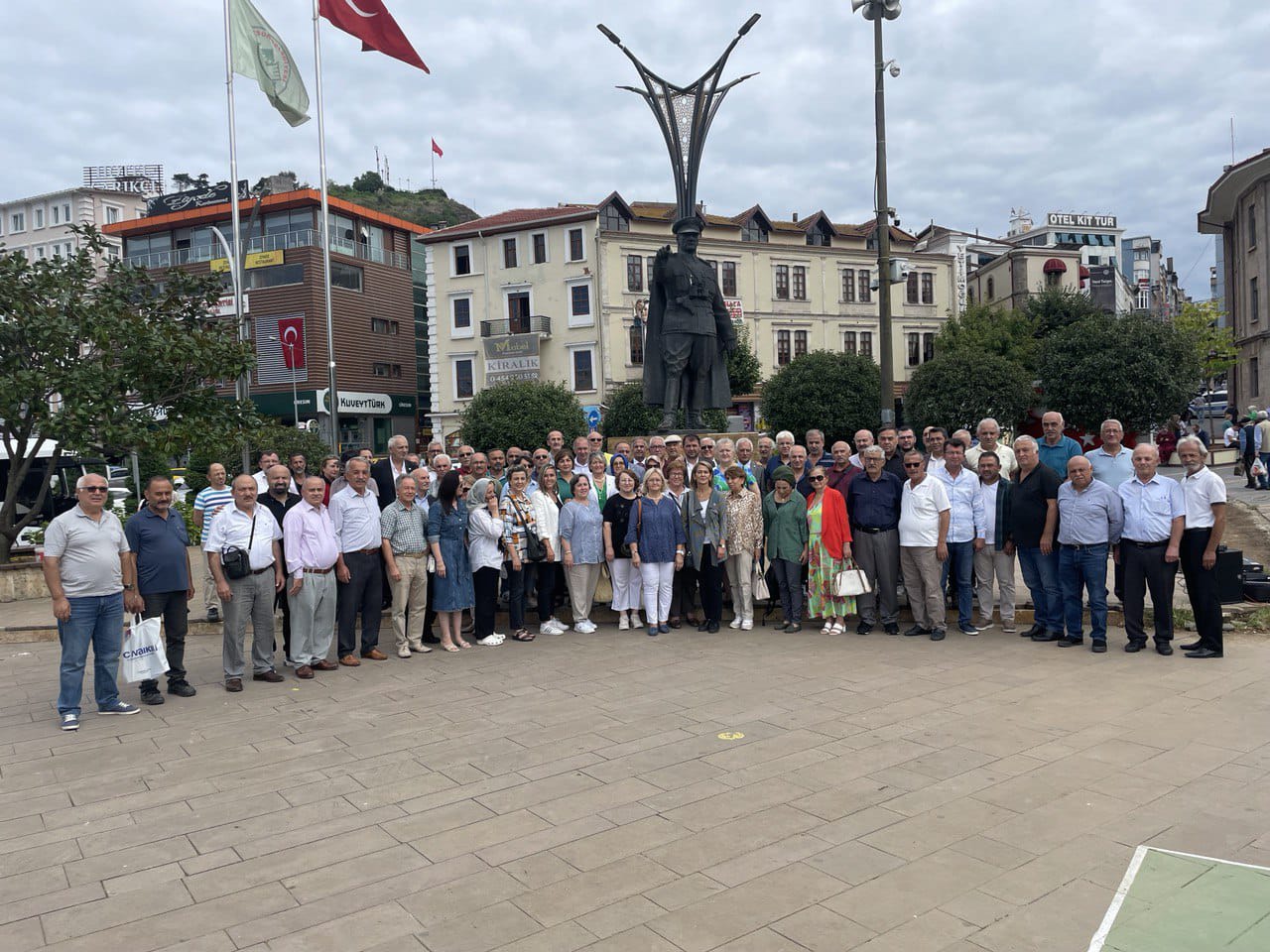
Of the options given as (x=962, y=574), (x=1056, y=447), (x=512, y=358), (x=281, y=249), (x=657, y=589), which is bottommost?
(x=657, y=589)

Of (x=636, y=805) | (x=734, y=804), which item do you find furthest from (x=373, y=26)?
(x=734, y=804)

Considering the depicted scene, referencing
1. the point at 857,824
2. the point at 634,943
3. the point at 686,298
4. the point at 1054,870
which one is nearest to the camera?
the point at 634,943

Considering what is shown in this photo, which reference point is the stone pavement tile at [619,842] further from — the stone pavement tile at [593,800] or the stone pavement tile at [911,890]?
the stone pavement tile at [911,890]

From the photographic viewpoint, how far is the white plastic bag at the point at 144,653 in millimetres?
7000

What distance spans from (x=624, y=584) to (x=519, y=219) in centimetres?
4157

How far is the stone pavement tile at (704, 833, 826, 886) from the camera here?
13.3 ft

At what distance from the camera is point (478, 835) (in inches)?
180

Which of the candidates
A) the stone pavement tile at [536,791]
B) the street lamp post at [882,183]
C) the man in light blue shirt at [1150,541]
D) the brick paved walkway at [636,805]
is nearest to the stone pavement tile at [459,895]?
the brick paved walkway at [636,805]

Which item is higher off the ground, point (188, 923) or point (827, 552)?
point (827, 552)

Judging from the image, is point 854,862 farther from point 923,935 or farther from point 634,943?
Result: point 634,943

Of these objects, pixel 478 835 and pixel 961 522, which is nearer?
pixel 478 835

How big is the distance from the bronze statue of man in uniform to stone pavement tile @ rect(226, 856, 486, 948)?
9.11 meters

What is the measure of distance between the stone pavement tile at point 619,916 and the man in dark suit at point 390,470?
21.5ft

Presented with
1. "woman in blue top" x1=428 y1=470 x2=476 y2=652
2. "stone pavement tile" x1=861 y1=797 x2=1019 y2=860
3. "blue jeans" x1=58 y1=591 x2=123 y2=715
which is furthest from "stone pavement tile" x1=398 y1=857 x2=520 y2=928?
"woman in blue top" x1=428 y1=470 x2=476 y2=652
